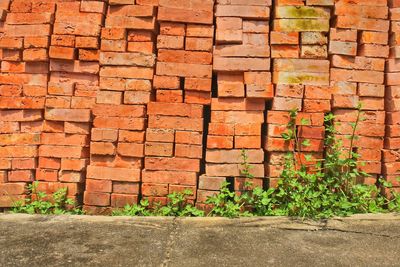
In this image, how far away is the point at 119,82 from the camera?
354 centimetres

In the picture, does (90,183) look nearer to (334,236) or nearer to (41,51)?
(41,51)

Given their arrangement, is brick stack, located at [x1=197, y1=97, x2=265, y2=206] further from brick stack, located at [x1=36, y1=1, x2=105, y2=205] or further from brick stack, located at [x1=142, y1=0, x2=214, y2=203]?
brick stack, located at [x1=36, y1=1, x2=105, y2=205]

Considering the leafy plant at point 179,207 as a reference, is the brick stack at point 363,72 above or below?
above

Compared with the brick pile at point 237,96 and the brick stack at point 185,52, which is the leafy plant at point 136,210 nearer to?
the brick pile at point 237,96

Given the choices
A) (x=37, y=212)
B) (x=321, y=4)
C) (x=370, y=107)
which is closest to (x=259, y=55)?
(x=321, y=4)

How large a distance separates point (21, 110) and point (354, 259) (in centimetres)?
345

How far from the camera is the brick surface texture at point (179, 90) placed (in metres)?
3.51

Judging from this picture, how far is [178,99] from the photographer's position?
356 centimetres

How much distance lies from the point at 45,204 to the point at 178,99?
5.73 ft

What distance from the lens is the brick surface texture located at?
11.5ft

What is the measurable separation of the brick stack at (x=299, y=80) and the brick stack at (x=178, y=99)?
0.72m

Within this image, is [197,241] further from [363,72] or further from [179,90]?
[363,72]

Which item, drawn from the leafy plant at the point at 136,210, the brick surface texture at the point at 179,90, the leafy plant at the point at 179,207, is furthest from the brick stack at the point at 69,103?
the leafy plant at the point at 179,207

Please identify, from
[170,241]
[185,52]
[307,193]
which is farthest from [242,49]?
[170,241]
